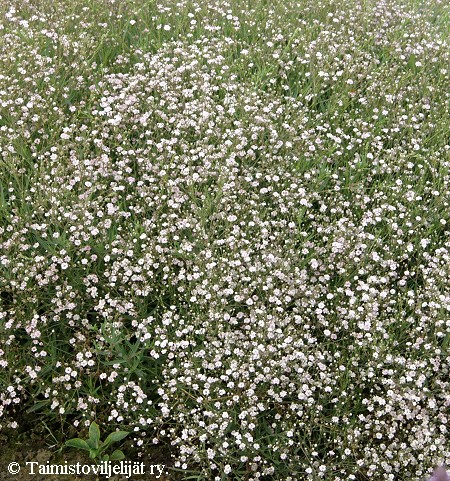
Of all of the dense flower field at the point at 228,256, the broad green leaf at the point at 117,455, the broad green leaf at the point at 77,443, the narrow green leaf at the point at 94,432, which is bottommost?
the broad green leaf at the point at 117,455

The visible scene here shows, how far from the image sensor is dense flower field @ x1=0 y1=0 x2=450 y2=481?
4.59 metres

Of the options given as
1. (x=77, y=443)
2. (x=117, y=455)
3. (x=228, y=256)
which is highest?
(x=228, y=256)

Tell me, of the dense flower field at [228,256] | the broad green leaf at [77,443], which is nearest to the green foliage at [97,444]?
the broad green leaf at [77,443]

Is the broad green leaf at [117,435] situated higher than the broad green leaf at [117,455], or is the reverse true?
the broad green leaf at [117,435]

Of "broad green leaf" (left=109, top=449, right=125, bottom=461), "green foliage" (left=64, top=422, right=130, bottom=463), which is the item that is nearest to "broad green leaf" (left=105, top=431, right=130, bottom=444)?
"green foliage" (left=64, top=422, right=130, bottom=463)

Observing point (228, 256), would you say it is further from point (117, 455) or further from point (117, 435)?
point (117, 455)

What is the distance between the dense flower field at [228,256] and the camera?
4590 mm

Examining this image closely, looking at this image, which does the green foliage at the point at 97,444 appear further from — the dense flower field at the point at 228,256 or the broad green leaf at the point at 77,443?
Result: the dense flower field at the point at 228,256

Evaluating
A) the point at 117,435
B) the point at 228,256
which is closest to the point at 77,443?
the point at 117,435

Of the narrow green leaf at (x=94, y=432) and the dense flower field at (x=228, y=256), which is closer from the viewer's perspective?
the narrow green leaf at (x=94, y=432)

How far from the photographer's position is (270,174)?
556 cm

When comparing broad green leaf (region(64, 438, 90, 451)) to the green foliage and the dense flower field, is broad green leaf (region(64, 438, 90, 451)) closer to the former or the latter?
the green foliage

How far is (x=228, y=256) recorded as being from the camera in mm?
5086

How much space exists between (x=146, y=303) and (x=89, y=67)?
266 cm
